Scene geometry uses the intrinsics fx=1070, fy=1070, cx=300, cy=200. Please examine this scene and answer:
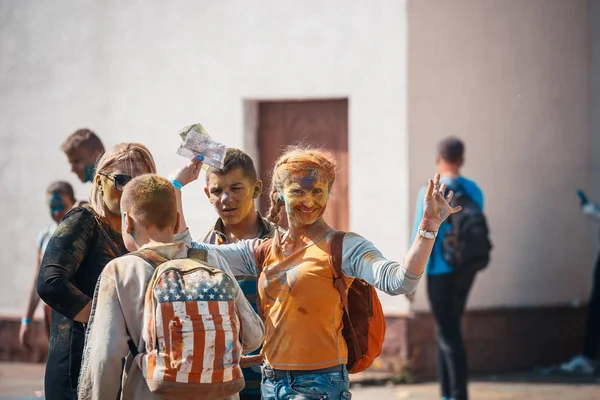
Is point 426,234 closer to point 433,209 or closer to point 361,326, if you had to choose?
point 433,209

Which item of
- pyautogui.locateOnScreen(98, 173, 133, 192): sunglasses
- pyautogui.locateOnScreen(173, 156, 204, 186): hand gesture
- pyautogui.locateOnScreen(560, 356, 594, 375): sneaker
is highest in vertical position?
pyautogui.locateOnScreen(173, 156, 204, 186): hand gesture

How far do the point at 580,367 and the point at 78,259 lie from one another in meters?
6.68

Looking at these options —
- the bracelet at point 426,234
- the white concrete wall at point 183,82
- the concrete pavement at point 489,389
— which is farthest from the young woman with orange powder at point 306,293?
the white concrete wall at point 183,82

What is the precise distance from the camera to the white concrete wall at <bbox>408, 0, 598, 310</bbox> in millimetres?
9656

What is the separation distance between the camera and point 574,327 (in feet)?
34.2

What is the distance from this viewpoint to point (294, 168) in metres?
4.47

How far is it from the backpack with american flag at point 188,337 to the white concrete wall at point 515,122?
19.5ft

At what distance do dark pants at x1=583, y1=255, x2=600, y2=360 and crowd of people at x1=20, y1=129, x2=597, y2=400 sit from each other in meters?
5.56

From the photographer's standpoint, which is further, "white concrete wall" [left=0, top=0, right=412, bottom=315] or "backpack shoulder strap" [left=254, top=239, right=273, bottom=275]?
"white concrete wall" [left=0, top=0, right=412, bottom=315]

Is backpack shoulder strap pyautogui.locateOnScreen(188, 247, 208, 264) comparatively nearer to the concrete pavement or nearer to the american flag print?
the american flag print

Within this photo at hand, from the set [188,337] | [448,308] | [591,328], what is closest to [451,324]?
[448,308]

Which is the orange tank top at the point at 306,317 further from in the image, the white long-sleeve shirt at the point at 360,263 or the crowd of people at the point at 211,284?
the white long-sleeve shirt at the point at 360,263

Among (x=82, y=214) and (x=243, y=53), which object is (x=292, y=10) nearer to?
(x=243, y=53)

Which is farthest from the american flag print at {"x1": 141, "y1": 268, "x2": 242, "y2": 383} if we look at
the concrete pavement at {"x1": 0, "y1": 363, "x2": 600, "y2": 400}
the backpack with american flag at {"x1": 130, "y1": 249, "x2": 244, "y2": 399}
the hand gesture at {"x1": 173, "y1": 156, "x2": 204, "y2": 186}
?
the concrete pavement at {"x1": 0, "y1": 363, "x2": 600, "y2": 400}
